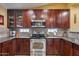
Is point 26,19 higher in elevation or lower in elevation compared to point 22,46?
higher

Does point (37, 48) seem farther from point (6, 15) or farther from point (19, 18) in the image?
point (6, 15)

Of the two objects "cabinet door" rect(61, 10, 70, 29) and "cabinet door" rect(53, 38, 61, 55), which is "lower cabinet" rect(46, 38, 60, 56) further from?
"cabinet door" rect(61, 10, 70, 29)

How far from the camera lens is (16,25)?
1755 mm

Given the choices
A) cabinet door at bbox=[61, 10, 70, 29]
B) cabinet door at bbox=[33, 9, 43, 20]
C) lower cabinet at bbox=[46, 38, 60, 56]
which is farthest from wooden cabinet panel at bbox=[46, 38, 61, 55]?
cabinet door at bbox=[33, 9, 43, 20]

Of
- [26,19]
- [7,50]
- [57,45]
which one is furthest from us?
[26,19]

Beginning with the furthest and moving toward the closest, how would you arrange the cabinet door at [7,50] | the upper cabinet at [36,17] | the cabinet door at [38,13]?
the upper cabinet at [36,17], the cabinet door at [38,13], the cabinet door at [7,50]

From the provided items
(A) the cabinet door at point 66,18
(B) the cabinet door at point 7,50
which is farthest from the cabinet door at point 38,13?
(B) the cabinet door at point 7,50

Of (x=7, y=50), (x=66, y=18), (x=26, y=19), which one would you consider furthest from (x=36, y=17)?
(x=7, y=50)

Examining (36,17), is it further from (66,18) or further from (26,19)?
(66,18)

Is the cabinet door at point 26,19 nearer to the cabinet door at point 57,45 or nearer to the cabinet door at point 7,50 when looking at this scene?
the cabinet door at point 7,50

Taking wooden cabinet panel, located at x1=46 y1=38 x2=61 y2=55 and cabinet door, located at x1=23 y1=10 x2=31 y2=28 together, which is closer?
wooden cabinet panel, located at x1=46 y1=38 x2=61 y2=55

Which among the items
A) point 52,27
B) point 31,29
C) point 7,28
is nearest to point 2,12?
point 7,28

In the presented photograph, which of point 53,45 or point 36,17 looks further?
point 36,17

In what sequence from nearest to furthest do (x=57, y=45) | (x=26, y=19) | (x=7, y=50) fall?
1. (x=7, y=50)
2. (x=57, y=45)
3. (x=26, y=19)
